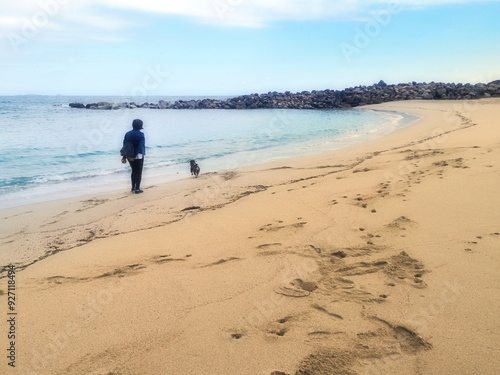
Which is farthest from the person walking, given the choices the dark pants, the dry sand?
the dry sand

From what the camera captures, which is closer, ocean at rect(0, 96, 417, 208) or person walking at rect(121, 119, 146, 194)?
person walking at rect(121, 119, 146, 194)

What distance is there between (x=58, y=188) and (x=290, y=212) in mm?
6638

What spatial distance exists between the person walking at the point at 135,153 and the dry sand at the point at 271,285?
7.83ft

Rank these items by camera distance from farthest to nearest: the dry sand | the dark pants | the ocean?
the ocean → the dark pants → the dry sand

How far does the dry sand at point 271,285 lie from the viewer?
2.36 meters

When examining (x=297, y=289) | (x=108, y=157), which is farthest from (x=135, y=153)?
(x=297, y=289)

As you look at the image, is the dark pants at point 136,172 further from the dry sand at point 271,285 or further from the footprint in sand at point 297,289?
the footprint in sand at point 297,289

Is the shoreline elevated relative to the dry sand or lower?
lower

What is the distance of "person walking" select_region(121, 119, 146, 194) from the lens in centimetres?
838

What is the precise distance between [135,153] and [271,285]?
636 cm

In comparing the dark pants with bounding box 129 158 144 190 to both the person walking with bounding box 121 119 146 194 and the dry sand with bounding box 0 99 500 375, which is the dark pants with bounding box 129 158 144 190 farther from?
the dry sand with bounding box 0 99 500 375

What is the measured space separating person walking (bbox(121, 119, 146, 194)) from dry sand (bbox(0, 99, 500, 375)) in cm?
239

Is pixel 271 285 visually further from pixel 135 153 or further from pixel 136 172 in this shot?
pixel 135 153

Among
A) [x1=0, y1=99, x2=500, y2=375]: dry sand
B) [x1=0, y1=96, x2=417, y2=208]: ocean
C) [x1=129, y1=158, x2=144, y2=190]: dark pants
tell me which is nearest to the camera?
[x1=0, y1=99, x2=500, y2=375]: dry sand
